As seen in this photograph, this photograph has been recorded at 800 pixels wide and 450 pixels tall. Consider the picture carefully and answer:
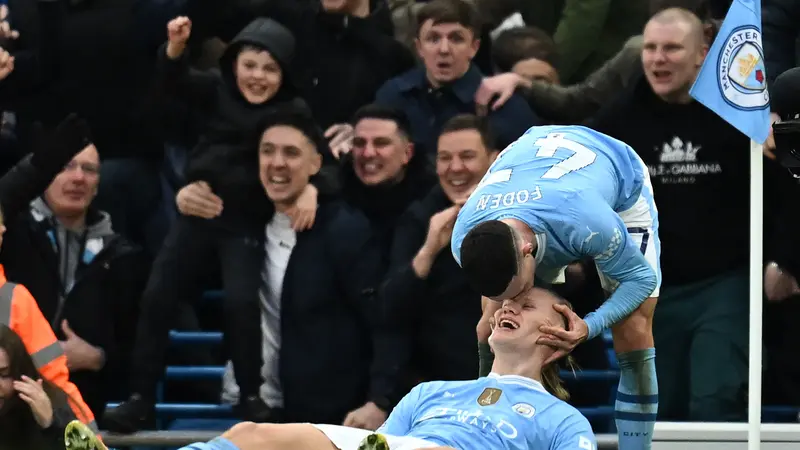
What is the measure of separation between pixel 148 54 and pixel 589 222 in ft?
10.4

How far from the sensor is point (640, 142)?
655 centimetres

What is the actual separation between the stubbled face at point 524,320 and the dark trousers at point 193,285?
8.18 feet

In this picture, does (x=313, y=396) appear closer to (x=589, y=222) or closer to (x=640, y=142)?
(x=640, y=142)

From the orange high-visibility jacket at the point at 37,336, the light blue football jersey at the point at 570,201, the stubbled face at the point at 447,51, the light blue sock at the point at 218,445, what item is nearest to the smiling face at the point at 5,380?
the orange high-visibility jacket at the point at 37,336

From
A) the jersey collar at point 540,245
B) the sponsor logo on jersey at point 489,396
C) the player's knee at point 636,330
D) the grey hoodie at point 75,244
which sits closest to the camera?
the sponsor logo on jersey at point 489,396

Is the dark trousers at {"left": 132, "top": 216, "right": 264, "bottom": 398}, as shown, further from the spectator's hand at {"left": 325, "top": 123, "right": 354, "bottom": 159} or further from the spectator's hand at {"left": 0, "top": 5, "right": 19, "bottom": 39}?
the spectator's hand at {"left": 0, "top": 5, "right": 19, "bottom": 39}

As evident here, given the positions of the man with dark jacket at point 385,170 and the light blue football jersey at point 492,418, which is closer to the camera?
the light blue football jersey at point 492,418

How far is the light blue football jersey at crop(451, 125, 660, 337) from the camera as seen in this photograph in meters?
4.60

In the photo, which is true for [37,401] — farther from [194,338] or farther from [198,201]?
[198,201]

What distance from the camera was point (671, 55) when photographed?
6512mm

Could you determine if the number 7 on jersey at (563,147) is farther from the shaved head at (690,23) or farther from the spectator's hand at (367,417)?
the spectator's hand at (367,417)

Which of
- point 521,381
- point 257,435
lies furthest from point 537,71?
point 257,435

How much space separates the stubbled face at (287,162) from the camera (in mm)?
6871

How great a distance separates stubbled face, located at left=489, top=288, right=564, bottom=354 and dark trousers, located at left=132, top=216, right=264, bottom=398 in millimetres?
2492
